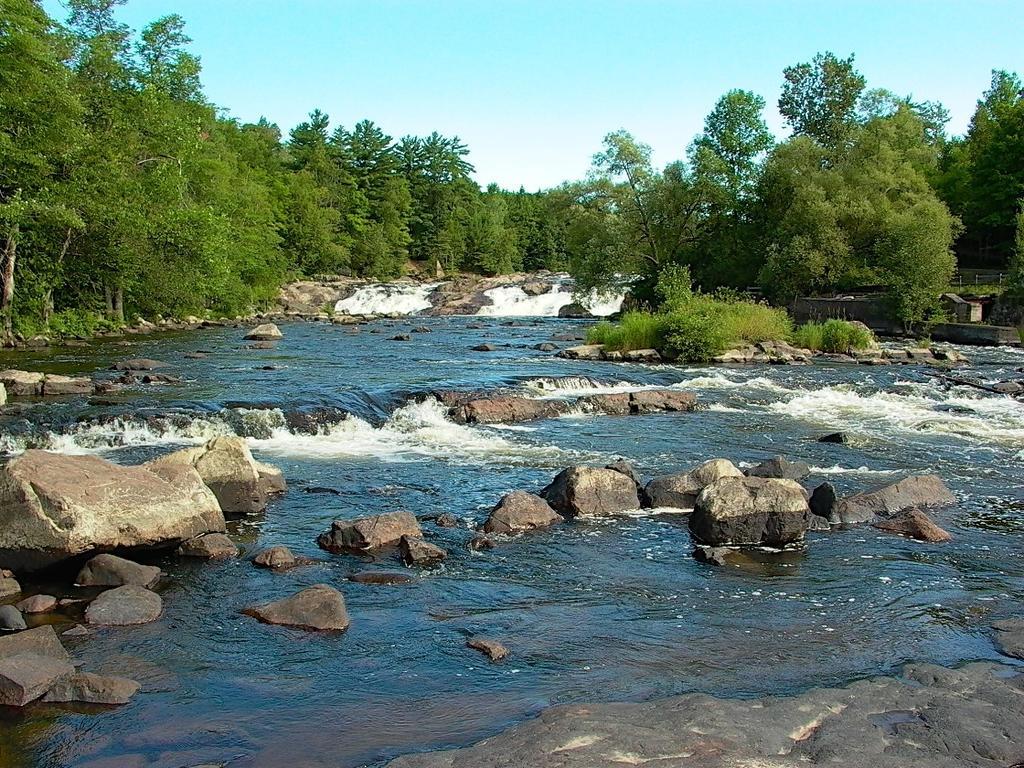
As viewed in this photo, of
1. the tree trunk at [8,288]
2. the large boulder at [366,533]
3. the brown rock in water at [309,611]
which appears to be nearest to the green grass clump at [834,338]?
the large boulder at [366,533]

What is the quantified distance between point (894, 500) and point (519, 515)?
5.22 meters

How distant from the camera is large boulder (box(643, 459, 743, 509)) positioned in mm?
11984

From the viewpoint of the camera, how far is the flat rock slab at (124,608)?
25.4 ft

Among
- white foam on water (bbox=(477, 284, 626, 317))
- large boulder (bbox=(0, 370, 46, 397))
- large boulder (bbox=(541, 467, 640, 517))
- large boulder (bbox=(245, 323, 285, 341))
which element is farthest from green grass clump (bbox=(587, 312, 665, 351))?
white foam on water (bbox=(477, 284, 626, 317))

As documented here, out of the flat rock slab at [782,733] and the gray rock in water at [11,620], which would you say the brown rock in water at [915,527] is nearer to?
the flat rock slab at [782,733]

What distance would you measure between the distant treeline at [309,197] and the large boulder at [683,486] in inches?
945

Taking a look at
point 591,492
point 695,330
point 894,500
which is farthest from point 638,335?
point 591,492

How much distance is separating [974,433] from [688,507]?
31.0 feet

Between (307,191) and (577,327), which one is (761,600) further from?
(307,191)

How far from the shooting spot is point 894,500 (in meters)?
11.8

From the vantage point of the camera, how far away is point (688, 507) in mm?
11938

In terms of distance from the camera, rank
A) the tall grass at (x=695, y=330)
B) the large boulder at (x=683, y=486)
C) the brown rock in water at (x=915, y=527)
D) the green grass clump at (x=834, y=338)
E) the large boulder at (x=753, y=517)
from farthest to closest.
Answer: the green grass clump at (x=834, y=338) → the tall grass at (x=695, y=330) → the large boulder at (x=683, y=486) → the brown rock in water at (x=915, y=527) → the large boulder at (x=753, y=517)

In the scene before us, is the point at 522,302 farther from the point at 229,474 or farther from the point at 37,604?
the point at 37,604

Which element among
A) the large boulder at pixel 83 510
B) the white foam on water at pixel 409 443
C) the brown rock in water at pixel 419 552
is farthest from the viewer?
the white foam on water at pixel 409 443
